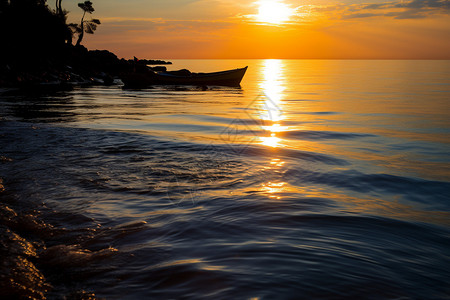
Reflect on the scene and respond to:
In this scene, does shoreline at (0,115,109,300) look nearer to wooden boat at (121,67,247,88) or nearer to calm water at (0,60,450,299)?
calm water at (0,60,450,299)

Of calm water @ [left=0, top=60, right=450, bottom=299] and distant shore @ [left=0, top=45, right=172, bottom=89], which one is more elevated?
distant shore @ [left=0, top=45, right=172, bottom=89]

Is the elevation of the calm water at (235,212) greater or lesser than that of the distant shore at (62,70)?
lesser

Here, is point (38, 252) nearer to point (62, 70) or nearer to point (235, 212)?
point (235, 212)

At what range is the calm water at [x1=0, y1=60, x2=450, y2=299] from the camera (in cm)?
360

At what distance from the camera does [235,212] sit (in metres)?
5.59

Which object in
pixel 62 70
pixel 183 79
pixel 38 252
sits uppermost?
pixel 62 70

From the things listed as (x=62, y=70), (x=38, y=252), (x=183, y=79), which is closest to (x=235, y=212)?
(x=38, y=252)

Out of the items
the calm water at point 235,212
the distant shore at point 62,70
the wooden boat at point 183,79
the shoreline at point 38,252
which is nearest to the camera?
the shoreline at point 38,252

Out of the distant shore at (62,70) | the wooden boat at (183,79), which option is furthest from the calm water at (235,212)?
the wooden boat at (183,79)

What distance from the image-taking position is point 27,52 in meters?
48.1

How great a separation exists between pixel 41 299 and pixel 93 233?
1.52 m

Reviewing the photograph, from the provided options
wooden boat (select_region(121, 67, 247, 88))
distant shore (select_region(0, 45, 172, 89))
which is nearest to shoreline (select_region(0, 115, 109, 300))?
distant shore (select_region(0, 45, 172, 89))

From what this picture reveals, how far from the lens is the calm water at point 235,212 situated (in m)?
3.60

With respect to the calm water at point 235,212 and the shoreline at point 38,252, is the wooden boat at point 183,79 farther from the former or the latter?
the shoreline at point 38,252
